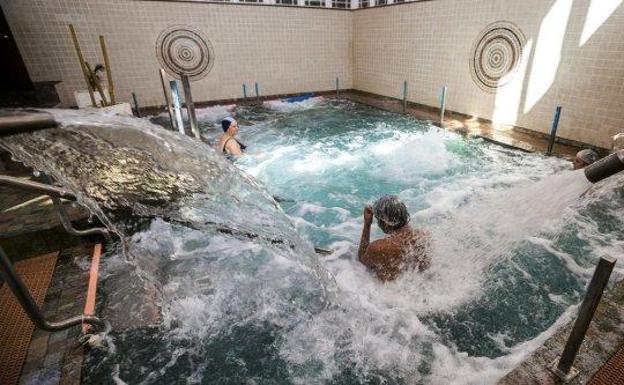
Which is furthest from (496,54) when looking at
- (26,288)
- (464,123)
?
(26,288)

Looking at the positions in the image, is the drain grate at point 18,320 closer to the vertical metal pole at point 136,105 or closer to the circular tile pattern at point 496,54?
the vertical metal pole at point 136,105

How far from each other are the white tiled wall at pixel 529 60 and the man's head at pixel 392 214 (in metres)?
6.43

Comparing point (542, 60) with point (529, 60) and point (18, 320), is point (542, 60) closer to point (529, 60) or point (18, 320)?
point (529, 60)

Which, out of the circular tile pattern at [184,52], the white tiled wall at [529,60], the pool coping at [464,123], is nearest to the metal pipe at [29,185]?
the pool coping at [464,123]

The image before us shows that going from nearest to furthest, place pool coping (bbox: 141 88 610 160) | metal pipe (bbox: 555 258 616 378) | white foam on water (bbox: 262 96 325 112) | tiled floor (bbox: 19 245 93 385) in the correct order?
metal pipe (bbox: 555 258 616 378) → tiled floor (bbox: 19 245 93 385) → pool coping (bbox: 141 88 610 160) → white foam on water (bbox: 262 96 325 112)

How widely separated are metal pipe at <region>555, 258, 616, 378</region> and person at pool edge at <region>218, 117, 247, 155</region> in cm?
567

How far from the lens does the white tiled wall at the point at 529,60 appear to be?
6.38m

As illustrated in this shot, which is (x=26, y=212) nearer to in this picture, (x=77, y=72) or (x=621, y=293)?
(x=621, y=293)

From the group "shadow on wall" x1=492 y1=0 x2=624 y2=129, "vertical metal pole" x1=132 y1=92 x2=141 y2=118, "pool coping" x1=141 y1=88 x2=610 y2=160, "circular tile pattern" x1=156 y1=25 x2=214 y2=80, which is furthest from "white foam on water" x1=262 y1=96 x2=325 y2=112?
"shadow on wall" x1=492 y1=0 x2=624 y2=129

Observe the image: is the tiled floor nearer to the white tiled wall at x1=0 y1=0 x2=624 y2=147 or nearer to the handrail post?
the handrail post

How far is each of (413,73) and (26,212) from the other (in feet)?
36.1

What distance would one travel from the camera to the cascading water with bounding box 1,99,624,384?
2541 millimetres

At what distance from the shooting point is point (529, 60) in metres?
7.63

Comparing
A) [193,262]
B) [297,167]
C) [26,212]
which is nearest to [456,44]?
[297,167]
